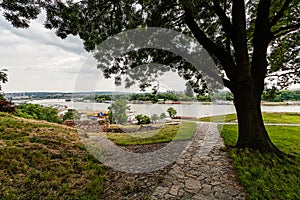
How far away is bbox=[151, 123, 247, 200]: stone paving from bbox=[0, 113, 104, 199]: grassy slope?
111cm

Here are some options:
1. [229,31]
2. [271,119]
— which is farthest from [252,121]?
[271,119]

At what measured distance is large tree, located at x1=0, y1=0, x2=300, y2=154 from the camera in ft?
10.5

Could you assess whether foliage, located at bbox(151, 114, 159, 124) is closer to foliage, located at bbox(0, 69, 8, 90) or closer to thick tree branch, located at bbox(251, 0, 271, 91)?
thick tree branch, located at bbox(251, 0, 271, 91)

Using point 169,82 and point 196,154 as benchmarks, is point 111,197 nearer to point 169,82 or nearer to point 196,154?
point 196,154

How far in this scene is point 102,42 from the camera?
3.98 metres

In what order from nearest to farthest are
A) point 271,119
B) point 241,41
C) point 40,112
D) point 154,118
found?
1. point 241,41
2. point 40,112
3. point 154,118
4. point 271,119

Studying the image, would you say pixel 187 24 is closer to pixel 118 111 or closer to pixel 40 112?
pixel 118 111

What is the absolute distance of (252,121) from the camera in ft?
12.4

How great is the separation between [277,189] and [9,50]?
679 centimetres

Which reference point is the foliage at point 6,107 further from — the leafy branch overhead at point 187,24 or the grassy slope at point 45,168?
the leafy branch overhead at point 187,24

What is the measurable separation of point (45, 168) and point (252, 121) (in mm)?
4364

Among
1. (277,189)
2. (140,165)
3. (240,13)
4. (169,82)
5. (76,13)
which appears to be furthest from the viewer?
(169,82)

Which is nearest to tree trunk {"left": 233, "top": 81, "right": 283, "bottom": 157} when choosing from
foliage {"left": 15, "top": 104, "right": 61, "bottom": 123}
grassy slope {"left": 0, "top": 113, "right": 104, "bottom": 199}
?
grassy slope {"left": 0, "top": 113, "right": 104, "bottom": 199}

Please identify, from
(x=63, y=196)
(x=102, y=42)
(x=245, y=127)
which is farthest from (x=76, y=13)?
(x=245, y=127)
